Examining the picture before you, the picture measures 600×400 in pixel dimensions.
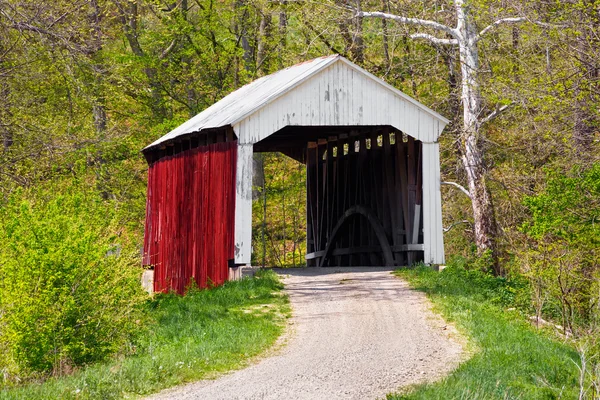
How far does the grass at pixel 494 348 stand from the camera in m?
8.76

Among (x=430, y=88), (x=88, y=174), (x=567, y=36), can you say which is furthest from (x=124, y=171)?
(x=567, y=36)

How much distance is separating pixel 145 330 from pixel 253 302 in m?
2.24

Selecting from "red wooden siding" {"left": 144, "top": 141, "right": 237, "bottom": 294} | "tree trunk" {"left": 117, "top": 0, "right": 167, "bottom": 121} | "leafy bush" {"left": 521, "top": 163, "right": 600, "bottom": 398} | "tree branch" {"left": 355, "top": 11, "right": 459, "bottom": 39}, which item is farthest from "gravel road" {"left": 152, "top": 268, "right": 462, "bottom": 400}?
"tree trunk" {"left": 117, "top": 0, "right": 167, "bottom": 121}

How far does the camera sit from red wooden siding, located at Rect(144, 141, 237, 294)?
55.8 ft

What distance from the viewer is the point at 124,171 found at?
95.2 feet

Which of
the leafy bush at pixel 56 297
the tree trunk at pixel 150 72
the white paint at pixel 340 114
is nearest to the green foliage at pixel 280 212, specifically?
the tree trunk at pixel 150 72

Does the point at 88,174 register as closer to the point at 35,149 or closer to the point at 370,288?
the point at 35,149

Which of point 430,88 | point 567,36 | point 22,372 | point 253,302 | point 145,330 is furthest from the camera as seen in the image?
point 430,88

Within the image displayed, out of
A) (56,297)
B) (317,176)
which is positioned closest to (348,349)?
(56,297)

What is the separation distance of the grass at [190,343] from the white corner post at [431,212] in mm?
2940

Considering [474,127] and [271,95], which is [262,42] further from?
[271,95]

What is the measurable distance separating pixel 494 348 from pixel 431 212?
6.98 m

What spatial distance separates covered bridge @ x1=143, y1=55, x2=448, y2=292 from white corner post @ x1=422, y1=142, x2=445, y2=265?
17 millimetres

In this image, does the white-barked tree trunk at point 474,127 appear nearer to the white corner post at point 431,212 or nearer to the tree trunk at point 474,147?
the tree trunk at point 474,147
